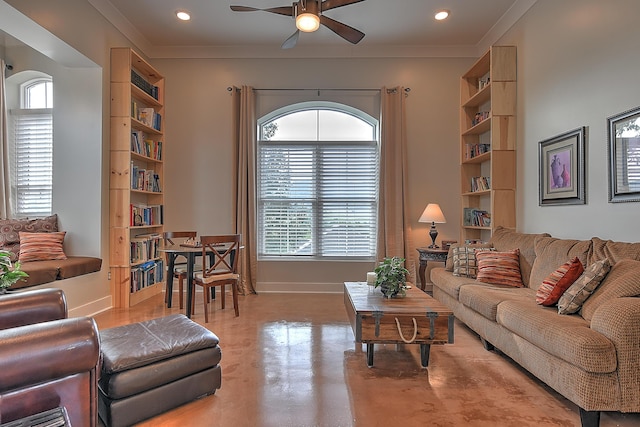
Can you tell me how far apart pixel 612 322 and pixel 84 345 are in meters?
2.40

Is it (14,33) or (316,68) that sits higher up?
(316,68)

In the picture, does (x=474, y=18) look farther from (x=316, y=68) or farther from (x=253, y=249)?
(x=253, y=249)

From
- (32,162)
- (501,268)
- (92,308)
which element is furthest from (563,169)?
(32,162)

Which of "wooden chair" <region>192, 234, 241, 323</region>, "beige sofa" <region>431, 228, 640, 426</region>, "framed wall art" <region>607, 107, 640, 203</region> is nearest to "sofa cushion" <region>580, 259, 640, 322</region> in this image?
"beige sofa" <region>431, 228, 640, 426</region>

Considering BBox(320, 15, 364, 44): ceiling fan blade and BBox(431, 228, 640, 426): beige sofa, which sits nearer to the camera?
BBox(431, 228, 640, 426): beige sofa

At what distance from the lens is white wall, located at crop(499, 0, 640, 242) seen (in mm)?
2727

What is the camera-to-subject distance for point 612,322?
73.1 inches

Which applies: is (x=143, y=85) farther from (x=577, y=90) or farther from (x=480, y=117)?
(x=577, y=90)

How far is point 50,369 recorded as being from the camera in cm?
136

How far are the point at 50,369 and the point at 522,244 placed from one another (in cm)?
365

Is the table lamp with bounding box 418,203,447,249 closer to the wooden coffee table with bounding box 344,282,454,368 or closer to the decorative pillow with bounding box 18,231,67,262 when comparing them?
the wooden coffee table with bounding box 344,282,454,368

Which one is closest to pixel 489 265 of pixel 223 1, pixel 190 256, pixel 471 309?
pixel 471 309

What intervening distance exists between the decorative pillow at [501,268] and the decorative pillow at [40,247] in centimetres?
422

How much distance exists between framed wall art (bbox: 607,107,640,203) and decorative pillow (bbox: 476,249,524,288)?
93 centimetres
